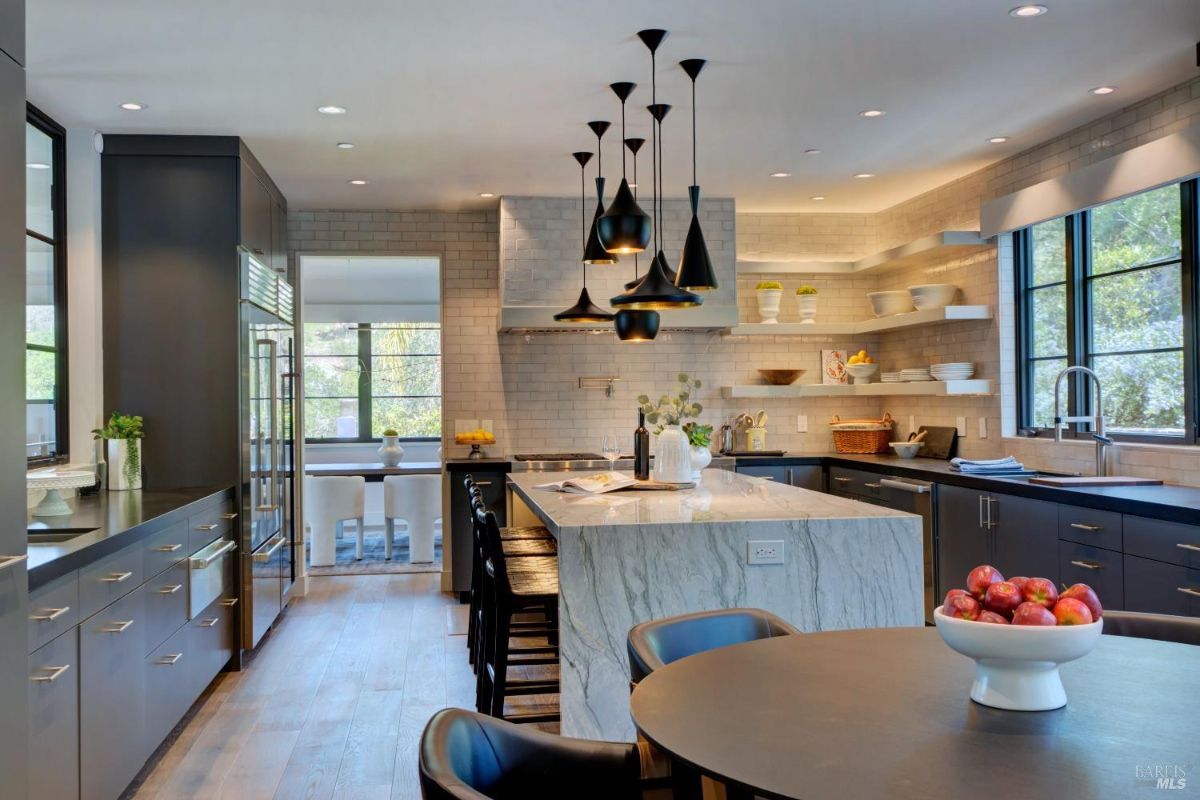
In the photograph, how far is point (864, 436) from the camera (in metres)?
6.75

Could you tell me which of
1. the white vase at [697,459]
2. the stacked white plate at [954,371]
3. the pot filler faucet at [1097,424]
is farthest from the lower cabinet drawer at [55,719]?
the stacked white plate at [954,371]

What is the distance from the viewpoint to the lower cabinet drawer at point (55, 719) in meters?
2.44

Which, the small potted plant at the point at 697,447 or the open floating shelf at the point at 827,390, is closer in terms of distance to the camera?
the small potted plant at the point at 697,447

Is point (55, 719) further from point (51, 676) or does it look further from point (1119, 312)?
point (1119, 312)

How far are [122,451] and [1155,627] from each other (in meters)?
4.16

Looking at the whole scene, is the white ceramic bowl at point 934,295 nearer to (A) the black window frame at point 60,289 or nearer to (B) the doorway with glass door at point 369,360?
(A) the black window frame at point 60,289

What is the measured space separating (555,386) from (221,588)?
2.91m

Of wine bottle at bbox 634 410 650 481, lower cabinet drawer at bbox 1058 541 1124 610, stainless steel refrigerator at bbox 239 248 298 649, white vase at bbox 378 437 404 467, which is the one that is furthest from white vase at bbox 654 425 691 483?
white vase at bbox 378 437 404 467

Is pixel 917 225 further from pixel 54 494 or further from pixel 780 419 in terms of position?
pixel 54 494

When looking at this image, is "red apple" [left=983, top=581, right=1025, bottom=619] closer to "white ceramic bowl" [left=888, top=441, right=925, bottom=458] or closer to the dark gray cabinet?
the dark gray cabinet

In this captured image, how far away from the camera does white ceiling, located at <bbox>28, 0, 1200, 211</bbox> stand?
11.2ft

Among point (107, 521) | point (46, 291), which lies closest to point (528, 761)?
point (107, 521)

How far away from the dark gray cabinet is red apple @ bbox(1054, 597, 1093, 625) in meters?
2.53

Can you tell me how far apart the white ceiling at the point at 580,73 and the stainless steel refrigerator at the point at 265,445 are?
0.85m
